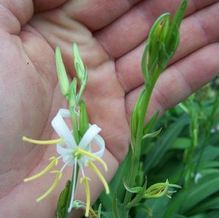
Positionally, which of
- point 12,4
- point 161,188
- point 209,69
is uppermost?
point 12,4

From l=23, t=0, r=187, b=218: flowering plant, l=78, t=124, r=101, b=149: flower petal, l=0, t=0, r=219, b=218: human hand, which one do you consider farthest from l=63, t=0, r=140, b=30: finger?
l=78, t=124, r=101, b=149: flower petal

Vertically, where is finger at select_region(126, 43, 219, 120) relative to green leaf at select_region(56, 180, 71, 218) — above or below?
below

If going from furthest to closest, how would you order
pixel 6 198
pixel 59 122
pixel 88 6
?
1. pixel 88 6
2. pixel 6 198
3. pixel 59 122

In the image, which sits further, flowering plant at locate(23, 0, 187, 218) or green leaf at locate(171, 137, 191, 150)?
green leaf at locate(171, 137, 191, 150)

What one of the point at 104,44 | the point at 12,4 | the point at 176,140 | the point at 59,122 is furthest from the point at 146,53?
the point at 176,140

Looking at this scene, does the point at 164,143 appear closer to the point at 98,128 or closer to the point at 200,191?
the point at 200,191

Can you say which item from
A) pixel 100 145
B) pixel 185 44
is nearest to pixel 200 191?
pixel 185 44

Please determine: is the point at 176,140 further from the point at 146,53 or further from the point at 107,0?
the point at 146,53

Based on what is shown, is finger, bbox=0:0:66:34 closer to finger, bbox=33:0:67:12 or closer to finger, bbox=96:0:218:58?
finger, bbox=33:0:67:12
